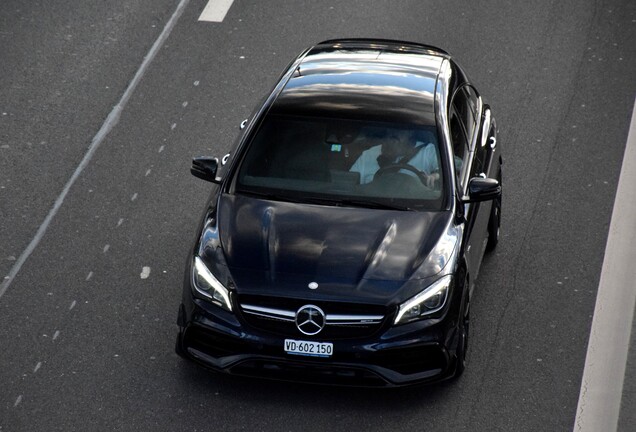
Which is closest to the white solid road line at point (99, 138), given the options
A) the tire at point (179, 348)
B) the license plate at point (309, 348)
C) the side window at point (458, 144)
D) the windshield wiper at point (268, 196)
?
the windshield wiper at point (268, 196)

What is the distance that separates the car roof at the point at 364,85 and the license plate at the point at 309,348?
2100 mm

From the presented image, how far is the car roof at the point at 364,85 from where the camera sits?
985 centimetres

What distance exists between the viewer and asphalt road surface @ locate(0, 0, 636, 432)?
29.0 feet

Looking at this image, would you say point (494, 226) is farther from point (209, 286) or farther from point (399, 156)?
point (209, 286)

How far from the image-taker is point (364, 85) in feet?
33.3

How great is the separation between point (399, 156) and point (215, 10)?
7338mm

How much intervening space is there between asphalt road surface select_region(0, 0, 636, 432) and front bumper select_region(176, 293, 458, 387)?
Answer: 30 centimetres

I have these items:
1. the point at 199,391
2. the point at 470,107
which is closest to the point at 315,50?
the point at 470,107

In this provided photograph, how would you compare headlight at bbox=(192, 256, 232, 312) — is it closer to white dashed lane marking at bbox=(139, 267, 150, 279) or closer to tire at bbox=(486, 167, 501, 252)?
white dashed lane marking at bbox=(139, 267, 150, 279)

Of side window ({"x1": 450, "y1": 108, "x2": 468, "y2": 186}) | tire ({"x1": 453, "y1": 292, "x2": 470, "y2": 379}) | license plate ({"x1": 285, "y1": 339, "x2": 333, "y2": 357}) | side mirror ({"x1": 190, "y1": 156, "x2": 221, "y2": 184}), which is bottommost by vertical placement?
tire ({"x1": 453, "y1": 292, "x2": 470, "y2": 379})

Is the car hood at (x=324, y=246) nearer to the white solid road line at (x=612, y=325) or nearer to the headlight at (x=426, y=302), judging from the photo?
the headlight at (x=426, y=302)

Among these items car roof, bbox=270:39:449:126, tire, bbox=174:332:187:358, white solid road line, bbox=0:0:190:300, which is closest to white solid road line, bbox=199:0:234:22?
white solid road line, bbox=0:0:190:300

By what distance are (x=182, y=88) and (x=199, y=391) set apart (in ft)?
19.3

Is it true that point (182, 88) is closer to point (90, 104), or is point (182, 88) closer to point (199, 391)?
point (90, 104)
